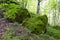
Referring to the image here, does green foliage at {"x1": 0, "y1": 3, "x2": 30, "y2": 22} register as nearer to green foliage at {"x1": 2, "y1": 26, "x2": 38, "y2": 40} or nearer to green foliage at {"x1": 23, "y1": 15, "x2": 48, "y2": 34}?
green foliage at {"x1": 23, "y1": 15, "x2": 48, "y2": 34}

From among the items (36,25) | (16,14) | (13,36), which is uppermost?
(16,14)

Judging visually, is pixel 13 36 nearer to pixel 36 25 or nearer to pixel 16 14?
pixel 36 25

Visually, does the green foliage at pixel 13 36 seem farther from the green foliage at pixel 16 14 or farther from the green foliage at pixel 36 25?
the green foliage at pixel 16 14

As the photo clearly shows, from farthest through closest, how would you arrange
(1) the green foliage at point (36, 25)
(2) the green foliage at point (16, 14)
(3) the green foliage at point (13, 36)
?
(2) the green foliage at point (16, 14) → (1) the green foliage at point (36, 25) → (3) the green foliage at point (13, 36)

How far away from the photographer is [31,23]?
34.5 feet

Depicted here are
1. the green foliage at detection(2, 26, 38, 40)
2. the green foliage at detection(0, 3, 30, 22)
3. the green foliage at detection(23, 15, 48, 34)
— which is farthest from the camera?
the green foliage at detection(0, 3, 30, 22)

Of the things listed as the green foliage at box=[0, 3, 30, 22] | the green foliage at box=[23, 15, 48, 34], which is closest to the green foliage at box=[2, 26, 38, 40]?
the green foliage at box=[23, 15, 48, 34]

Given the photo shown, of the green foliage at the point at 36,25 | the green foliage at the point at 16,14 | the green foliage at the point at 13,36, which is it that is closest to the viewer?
the green foliage at the point at 13,36

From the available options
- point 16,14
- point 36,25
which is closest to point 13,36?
point 36,25

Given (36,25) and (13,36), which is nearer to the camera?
(13,36)

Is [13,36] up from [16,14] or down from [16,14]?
down

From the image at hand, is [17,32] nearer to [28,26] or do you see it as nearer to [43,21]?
[28,26]

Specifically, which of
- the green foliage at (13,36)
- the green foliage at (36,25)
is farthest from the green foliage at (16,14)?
the green foliage at (13,36)

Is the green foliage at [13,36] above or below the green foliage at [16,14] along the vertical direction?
below
